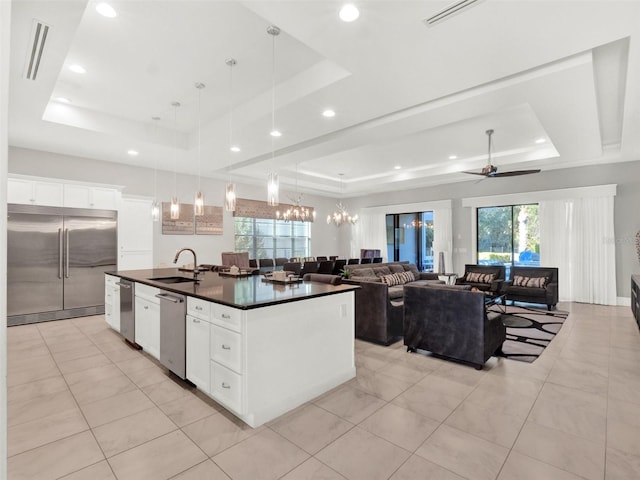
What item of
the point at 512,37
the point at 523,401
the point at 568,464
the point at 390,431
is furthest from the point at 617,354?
the point at 512,37

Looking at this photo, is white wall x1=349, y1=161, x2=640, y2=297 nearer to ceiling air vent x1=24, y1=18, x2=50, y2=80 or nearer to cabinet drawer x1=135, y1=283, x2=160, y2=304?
cabinet drawer x1=135, y1=283, x2=160, y2=304

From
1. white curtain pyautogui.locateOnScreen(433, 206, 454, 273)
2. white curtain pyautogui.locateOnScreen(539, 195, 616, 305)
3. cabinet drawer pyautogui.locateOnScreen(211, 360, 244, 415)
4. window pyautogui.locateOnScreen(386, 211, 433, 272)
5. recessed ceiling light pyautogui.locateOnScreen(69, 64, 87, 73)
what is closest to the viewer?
cabinet drawer pyautogui.locateOnScreen(211, 360, 244, 415)

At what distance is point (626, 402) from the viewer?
8.86 ft

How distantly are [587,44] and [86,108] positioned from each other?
6128 millimetres

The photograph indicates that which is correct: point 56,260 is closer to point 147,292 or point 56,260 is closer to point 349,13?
point 147,292

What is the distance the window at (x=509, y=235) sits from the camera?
789cm

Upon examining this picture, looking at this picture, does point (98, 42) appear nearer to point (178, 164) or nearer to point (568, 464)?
point (178, 164)

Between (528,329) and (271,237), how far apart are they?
23.4ft

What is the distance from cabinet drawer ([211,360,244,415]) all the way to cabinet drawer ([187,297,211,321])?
39 centimetres

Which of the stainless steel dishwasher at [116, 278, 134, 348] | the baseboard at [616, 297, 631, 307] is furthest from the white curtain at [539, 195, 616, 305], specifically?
the stainless steel dishwasher at [116, 278, 134, 348]

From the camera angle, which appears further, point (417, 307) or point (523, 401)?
point (417, 307)

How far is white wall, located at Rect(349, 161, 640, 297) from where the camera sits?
6520mm

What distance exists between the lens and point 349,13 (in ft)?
7.79

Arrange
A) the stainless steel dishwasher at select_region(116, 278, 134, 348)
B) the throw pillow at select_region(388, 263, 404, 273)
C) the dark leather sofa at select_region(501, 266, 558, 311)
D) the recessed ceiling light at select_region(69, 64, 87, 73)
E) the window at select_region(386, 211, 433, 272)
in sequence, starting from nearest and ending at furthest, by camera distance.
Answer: the recessed ceiling light at select_region(69, 64, 87, 73) < the stainless steel dishwasher at select_region(116, 278, 134, 348) < the dark leather sofa at select_region(501, 266, 558, 311) < the throw pillow at select_region(388, 263, 404, 273) < the window at select_region(386, 211, 433, 272)
